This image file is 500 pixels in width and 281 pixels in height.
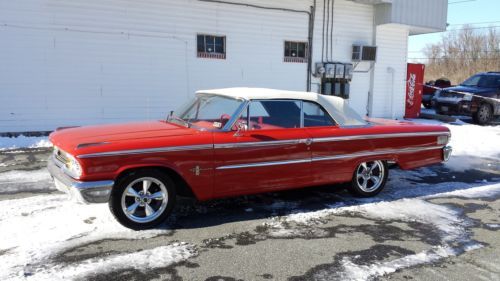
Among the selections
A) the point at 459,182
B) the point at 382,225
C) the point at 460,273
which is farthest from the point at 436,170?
the point at 460,273

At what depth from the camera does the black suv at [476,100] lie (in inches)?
581

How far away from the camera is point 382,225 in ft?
15.2

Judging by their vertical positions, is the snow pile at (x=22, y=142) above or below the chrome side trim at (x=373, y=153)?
below

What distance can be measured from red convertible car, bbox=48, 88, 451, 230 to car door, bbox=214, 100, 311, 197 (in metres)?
0.01

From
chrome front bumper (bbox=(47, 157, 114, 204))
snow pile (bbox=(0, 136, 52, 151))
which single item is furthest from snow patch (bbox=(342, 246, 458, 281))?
snow pile (bbox=(0, 136, 52, 151))

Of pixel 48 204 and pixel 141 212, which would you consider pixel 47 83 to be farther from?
pixel 141 212

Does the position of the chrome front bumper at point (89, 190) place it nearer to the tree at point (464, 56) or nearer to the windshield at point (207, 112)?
the windshield at point (207, 112)

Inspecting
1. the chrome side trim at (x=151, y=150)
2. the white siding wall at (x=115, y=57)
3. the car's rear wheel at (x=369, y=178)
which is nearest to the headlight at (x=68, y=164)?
the chrome side trim at (x=151, y=150)

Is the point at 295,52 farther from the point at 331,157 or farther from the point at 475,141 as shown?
the point at 331,157

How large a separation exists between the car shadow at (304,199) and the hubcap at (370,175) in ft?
0.57

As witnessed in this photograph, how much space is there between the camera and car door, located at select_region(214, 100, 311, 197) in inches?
181

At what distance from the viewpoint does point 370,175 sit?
576 cm

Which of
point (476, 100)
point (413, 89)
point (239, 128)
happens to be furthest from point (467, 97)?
point (239, 128)

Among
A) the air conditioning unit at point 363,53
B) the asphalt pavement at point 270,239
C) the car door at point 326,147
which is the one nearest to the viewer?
→ the asphalt pavement at point 270,239
